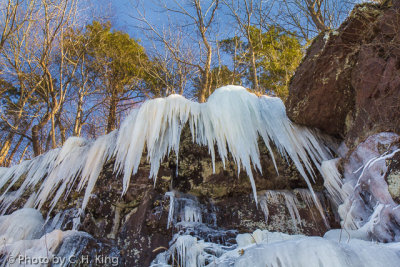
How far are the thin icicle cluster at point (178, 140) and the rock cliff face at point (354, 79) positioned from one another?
16.4 inches

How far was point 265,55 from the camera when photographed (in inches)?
369

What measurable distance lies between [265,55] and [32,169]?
25.7 ft

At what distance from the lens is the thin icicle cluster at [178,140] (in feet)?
13.0

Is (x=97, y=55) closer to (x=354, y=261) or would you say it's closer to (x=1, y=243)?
(x=1, y=243)

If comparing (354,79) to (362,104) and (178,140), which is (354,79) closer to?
(362,104)

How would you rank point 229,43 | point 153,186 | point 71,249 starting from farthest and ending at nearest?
1. point 229,43
2. point 153,186
3. point 71,249

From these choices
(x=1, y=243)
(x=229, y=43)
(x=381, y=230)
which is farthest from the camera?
(x=229, y=43)

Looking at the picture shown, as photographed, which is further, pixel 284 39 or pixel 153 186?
pixel 284 39

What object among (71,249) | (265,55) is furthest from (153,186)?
(265,55)

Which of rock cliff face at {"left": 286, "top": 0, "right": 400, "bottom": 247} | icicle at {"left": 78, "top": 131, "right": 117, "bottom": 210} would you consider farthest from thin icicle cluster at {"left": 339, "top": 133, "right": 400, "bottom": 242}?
icicle at {"left": 78, "top": 131, "right": 117, "bottom": 210}

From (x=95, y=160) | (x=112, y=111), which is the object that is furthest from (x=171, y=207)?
(x=112, y=111)

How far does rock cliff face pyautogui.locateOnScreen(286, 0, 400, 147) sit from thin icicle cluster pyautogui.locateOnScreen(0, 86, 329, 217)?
A: 0.42m

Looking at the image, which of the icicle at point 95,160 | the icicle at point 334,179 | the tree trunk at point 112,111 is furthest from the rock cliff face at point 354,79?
the tree trunk at point 112,111

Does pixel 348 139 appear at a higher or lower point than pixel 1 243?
higher
